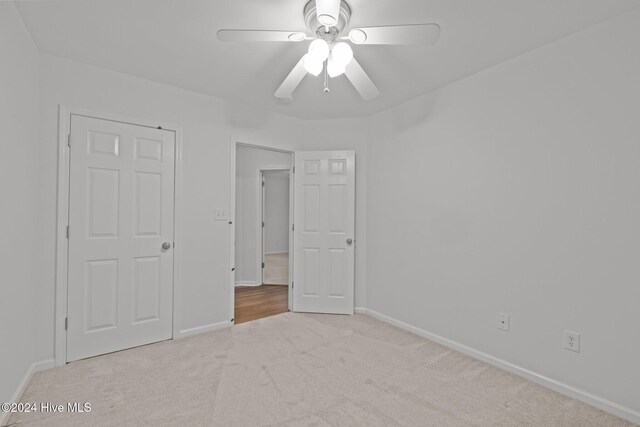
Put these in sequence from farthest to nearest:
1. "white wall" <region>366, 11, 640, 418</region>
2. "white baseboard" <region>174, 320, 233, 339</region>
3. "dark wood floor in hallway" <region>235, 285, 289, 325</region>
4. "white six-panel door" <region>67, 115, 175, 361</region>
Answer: "dark wood floor in hallway" <region>235, 285, 289, 325</region>
"white baseboard" <region>174, 320, 233, 339</region>
"white six-panel door" <region>67, 115, 175, 361</region>
"white wall" <region>366, 11, 640, 418</region>

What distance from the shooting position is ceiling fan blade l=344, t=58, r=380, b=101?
1982mm

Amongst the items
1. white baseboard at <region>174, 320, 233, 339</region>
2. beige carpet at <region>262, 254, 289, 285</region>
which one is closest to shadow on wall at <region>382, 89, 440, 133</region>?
white baseboard at <region>174, 320, 233, 339</region>

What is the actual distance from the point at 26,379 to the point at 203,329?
50.9 inches

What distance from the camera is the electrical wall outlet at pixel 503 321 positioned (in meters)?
2.37

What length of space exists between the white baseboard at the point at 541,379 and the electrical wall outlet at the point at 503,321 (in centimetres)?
25

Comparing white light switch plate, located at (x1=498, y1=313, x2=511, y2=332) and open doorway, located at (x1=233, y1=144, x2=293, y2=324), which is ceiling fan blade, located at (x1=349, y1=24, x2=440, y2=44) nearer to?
white light switch plate, located at (x1=498, y1=313, x2=511, y2=332)

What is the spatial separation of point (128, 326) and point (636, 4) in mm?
4249

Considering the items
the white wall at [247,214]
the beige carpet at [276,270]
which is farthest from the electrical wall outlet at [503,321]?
the white wall at [247,214]

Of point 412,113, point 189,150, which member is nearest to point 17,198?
point 189,150

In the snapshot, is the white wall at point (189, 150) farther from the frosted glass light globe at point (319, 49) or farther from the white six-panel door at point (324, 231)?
the frosted glass light globe at point (319, 49)

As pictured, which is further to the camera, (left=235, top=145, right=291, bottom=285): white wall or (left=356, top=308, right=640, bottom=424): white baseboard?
(left=235, top=145, right=291, bottom=285): white wall

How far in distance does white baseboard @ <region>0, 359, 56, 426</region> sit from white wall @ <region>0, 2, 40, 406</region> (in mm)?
40

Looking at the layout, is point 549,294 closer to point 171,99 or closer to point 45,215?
point 171,99

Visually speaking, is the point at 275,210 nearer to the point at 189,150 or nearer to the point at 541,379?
the point at 189,150
